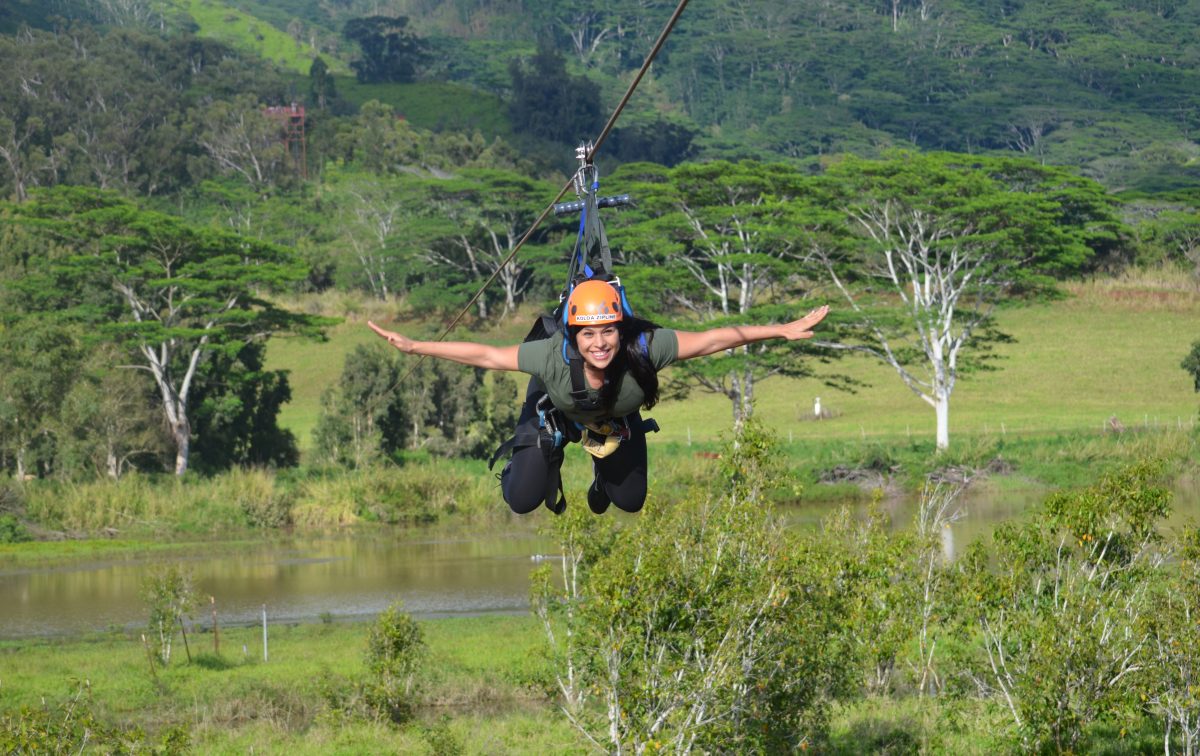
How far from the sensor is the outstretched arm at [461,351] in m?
9.02

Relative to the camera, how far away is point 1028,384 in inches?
2442

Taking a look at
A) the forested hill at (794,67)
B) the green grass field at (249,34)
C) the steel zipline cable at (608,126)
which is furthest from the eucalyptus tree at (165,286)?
the green grass field at (249,34)

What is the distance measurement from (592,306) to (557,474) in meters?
1.76

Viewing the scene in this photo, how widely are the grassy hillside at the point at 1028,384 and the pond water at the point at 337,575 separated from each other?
10.9 m

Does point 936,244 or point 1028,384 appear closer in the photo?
point 936,244

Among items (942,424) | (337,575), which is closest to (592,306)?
(337,575)

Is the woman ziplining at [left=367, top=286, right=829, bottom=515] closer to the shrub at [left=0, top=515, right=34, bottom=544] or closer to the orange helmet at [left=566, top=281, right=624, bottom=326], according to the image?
the orange helmet at [left=566, top=281, right=624, bottom=326]

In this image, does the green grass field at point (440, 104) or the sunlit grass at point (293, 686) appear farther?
the green grass field at point (440, 104)

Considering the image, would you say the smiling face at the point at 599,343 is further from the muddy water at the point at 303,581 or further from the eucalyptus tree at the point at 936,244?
the eucalyptus tree at the point at 936,244

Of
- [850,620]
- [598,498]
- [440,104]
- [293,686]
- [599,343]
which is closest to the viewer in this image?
[599,343]

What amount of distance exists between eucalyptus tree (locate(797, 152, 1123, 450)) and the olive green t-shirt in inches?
1487

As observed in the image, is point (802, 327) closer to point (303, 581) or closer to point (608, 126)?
point (608, 126)

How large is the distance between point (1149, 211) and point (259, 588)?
196 ft

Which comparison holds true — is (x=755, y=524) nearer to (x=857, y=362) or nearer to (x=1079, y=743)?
(x=1079, y=743)
